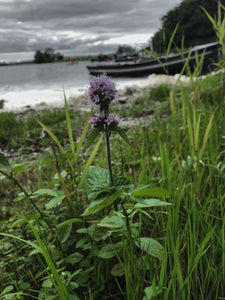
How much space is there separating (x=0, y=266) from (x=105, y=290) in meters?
0.44

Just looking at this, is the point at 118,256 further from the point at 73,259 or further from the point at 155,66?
the point at 155,66

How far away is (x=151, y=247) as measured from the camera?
29.8 inches

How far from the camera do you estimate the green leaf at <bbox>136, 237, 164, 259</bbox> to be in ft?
2.40

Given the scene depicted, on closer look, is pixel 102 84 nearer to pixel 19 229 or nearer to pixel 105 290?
pixel 105 290

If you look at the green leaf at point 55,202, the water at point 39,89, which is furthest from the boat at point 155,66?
the green leaf at point 55,202

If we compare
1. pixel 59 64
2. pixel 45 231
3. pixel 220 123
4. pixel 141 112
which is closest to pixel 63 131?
pixel 141 112

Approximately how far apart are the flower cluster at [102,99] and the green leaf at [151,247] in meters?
0.38

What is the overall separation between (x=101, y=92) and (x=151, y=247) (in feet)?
1.63

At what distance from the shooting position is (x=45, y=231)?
3.72ft

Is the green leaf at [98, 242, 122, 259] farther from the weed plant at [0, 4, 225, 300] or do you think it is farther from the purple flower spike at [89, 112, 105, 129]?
the purple flower spike at [89, 112, 105, 129]

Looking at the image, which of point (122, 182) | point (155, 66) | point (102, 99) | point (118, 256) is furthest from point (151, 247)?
point (155, 66)

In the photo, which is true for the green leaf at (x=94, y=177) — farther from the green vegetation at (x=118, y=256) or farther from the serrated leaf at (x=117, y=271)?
the serrated leaf at (x=117, y=271)

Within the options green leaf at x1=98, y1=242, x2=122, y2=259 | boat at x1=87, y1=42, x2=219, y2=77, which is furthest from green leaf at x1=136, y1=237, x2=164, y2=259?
boat at x1=87, y1=42, x2=219, y2=77

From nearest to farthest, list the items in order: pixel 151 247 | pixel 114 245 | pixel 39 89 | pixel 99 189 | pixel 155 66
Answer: pixel 99 189
pixel 151 247
pixel 114 245
pixel 39 89
pixel 155 66
